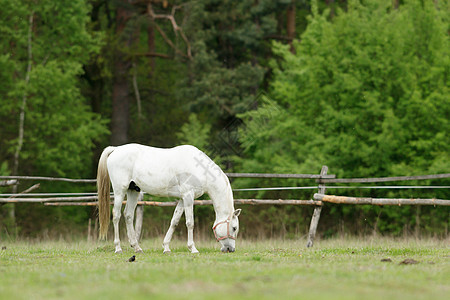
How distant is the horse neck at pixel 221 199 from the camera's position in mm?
9000

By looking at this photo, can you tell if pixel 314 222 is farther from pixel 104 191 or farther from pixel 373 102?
pixel 373 102

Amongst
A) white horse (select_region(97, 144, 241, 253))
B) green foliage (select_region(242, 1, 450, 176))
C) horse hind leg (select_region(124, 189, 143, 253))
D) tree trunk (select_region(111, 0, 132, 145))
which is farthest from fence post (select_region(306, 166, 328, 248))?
tree trunk (select_region(111, 0, 132, 145))

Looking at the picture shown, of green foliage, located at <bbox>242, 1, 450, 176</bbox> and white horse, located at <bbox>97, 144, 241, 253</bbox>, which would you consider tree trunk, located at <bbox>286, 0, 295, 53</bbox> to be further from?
white horse, located at <bbox>97, 144, 241, 253</bbox>

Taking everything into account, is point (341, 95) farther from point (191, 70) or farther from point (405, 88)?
point (191, 70)

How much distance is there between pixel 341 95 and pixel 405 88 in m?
1.91

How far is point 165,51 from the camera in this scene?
101 ft

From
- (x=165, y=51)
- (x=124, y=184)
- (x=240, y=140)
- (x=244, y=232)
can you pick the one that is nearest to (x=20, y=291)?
(x=124, y=184)

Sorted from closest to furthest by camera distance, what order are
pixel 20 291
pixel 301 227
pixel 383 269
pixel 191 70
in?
pixel 20 291 < pixel 383 269 < pixel 301 227 < pixel 191 70

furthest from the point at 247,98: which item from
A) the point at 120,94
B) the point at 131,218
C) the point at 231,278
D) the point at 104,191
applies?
the point at 231,278

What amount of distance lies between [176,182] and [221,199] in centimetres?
72

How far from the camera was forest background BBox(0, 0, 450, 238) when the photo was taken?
17969 millimetres

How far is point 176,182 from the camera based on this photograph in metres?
9.08

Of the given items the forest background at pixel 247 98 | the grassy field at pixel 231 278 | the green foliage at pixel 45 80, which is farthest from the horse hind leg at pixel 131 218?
the green foliage at pixel 45 80

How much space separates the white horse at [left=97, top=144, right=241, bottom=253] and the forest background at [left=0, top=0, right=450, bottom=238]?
244 inches
